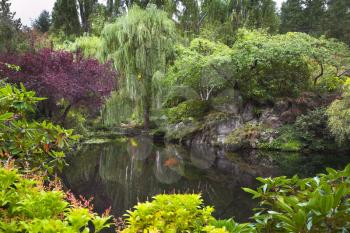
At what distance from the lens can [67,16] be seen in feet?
100

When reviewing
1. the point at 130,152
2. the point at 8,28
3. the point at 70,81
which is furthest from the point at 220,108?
the point at 8,28

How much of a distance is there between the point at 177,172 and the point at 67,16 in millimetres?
25234

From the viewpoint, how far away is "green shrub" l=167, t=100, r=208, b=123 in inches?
729

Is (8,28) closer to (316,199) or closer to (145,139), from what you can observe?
(145,139)

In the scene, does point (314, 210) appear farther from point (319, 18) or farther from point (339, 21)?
point (319, 18)

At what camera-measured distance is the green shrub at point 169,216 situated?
6.08 ft

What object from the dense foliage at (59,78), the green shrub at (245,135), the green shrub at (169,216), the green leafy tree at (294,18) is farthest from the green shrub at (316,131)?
the green leafy tree at (294,18)

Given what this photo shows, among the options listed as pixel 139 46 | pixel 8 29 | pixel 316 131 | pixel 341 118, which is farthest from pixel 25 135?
pixel 139 46

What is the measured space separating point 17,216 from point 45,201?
12cm

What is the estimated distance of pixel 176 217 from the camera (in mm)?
1910

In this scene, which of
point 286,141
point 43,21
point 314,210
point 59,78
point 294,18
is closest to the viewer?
point 314,210

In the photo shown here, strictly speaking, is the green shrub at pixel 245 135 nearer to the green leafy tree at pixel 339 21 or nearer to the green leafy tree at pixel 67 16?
the green leafy tree at pixel 339 21

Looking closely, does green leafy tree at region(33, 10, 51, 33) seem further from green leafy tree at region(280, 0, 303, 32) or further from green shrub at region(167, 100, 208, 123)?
green shrub at region(167, 100, 208, 123)

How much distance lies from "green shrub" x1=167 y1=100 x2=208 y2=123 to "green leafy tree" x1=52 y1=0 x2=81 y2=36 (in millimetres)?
16077
